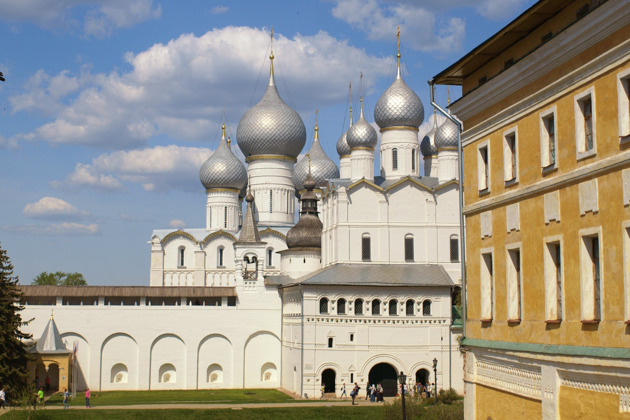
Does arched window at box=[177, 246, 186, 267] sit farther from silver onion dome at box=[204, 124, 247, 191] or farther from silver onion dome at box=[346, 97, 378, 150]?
silver onion dome at box=[346, 97, 378, 150]

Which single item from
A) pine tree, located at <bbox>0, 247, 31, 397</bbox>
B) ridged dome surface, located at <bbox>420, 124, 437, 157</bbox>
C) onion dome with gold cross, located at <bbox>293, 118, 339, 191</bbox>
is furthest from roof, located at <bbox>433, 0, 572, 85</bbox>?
onion dome with gold cross, located at <bbox>293, 118, 339, 191</bbox>

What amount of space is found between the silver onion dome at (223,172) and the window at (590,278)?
47139mm

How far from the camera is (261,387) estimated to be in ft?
140

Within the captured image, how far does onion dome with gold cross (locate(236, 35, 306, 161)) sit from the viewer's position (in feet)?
182

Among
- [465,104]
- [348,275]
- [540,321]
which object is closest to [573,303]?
[540,321]

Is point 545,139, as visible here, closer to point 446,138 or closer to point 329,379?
point 329,379

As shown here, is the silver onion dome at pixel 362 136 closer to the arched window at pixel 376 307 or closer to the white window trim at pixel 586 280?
the arched window at pixel 376 307

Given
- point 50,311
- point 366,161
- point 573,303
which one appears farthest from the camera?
point 366,161

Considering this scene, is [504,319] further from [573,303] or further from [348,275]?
[348,275]

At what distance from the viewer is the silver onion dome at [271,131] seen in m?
55.3

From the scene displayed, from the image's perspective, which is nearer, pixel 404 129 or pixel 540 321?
pixel 540 321

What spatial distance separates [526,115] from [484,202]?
1.84 meters

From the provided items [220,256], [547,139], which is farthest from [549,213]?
[220,256]


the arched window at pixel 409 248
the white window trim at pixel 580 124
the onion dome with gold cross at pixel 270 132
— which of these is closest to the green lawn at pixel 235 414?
the arched window at pixel 409 248
